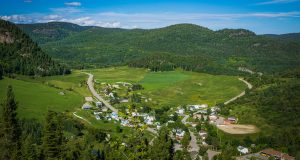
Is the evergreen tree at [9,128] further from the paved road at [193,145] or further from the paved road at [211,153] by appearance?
the paved road at [211,153]

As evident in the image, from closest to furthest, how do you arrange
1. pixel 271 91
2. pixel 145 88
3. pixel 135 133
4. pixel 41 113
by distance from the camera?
pixel 135 133, pixel 41 113, pixel 271 91, pixel 145 88

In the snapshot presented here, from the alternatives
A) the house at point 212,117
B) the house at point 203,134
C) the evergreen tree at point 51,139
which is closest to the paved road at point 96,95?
the house at point 212,117

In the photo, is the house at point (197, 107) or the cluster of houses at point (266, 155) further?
the house at point (197, 107)

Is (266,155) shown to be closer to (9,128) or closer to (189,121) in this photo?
(189,121)

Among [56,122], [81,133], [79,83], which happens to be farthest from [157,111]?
[56,122]

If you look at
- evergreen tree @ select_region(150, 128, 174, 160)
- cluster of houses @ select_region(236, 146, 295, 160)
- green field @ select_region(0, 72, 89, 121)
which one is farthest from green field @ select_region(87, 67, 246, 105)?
evergreen tree @ select_region(150, 128, 174, 160)

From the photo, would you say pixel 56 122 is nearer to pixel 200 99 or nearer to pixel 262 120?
pixel 262 120
